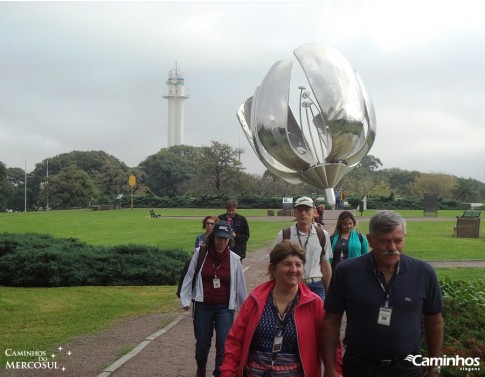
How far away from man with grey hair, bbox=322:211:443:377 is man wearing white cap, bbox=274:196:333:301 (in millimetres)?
2193

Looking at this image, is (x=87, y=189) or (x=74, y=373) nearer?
(x=74, y=373)

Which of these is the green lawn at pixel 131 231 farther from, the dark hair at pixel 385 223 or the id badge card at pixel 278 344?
the dark hair at pixel 385 223

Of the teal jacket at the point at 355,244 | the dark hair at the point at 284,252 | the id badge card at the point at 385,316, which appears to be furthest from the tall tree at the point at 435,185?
the id badge card at the point at 385,316

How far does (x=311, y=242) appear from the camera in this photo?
571 centimetres

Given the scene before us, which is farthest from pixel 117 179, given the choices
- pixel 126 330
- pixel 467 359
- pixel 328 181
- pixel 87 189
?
pixel 467 359

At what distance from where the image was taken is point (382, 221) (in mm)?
3344

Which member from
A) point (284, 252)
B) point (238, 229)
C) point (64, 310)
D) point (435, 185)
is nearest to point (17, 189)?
point (435, 185)

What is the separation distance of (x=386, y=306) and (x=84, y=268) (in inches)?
376

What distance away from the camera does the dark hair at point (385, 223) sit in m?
3.31

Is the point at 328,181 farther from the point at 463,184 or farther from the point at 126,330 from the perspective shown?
the point at 463,184

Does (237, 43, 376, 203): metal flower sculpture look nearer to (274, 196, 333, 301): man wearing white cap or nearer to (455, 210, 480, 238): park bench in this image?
(455, 210, 480, 238): park bench

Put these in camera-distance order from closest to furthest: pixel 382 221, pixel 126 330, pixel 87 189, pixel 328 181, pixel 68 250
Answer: pixel 382 221, pixel 126 330, pixel 68 250, pixel 328 181, pixel 87 189

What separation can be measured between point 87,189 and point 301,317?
52208 mm

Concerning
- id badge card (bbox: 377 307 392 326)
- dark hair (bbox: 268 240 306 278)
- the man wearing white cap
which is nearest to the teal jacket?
the man wearing white cap
